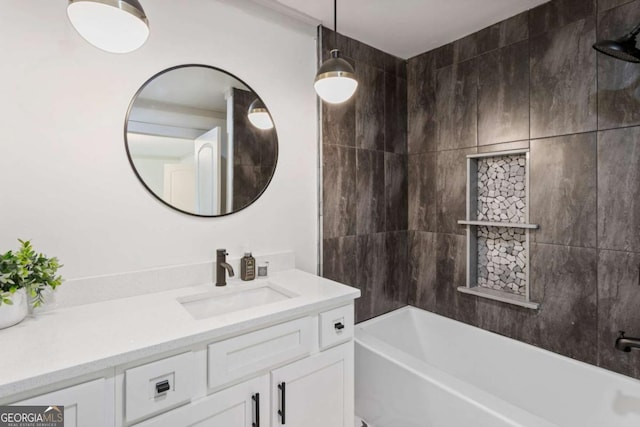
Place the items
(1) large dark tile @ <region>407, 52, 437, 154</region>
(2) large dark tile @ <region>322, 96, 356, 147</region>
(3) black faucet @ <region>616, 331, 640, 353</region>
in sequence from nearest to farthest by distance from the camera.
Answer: (3) black faucet @ <region>616, 331, 640, 353</region> → (2) large dark tile @ <region>322, 96, 356, 147</region> → (1) large dark tile @ <region>407, 52, 437, 154</region>

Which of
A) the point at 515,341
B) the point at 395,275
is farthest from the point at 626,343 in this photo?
the point at 395,275

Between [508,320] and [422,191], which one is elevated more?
[422,191]

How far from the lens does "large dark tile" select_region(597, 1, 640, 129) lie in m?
1.59

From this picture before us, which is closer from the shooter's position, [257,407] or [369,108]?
[257,407]

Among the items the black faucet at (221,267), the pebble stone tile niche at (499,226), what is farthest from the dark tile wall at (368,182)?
the black faucet at (221,267)

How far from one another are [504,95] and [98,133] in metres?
2.35

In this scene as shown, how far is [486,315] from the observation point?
2213 millimetres

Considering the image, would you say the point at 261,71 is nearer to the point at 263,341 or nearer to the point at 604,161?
the point at 263,341

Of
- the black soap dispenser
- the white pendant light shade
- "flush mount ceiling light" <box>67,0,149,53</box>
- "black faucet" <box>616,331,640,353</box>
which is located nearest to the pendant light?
the white pendant light shade

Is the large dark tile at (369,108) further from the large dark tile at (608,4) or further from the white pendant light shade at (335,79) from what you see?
the large dark tile at (608,4)

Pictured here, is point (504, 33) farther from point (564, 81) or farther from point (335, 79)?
point (335, 79)

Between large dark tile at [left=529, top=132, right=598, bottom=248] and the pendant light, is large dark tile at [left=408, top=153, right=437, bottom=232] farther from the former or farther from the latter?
the pendant light

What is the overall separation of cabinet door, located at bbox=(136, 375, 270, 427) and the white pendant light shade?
1.32 metres

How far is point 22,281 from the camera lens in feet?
3.62
